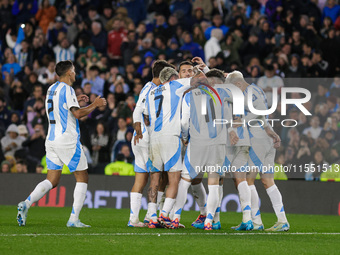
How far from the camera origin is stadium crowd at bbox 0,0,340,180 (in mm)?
16750

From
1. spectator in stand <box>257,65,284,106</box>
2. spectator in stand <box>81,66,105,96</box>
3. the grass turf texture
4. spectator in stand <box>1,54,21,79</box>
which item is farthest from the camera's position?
spectator in stand <box>1,54,21,79</box>

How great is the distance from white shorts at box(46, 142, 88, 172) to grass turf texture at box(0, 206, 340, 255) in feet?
2.85

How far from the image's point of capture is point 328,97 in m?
16.6

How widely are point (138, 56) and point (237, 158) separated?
31.5 feet

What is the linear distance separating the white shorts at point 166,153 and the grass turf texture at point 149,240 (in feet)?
3.05

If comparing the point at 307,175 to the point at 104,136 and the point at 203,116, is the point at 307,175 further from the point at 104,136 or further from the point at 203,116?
the point at 203,116

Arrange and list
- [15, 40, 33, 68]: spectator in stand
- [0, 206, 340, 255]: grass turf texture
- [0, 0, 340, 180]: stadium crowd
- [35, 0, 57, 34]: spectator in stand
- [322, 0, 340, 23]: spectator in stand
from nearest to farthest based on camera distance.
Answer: [0, 206, 340, 255]: grass turf texture, [0, 0, 340, 180]: stadium crowd, [322, 0, 340, 23]: spectator in stand, [15, 40, 33, 68]: spectator in stand, [35, 0, 57, 34]: spectator in stand

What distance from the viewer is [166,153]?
10391 mm

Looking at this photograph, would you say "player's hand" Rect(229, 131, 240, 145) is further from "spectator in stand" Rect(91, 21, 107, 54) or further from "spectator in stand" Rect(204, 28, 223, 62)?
"spectator in stand" Rect(91, 21, 107, 54)

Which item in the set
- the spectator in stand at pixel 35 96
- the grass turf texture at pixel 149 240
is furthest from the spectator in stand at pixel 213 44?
the grass turf texture at pixel 149 240

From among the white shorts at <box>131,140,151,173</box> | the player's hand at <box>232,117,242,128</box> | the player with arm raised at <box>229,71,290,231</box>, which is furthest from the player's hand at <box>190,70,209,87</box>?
the white shorts at <box>131,140,151,173</box>

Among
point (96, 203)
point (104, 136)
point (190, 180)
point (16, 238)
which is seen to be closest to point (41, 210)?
point (96, 203)

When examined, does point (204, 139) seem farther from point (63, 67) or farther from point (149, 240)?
point (63, 67)

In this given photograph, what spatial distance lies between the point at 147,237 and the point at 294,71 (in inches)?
395
